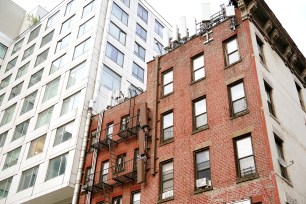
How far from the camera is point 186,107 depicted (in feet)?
84.9

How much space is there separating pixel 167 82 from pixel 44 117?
17.6 metres

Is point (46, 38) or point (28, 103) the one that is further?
point (46, 38)

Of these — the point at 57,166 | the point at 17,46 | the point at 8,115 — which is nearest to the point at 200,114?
the point at 57,166

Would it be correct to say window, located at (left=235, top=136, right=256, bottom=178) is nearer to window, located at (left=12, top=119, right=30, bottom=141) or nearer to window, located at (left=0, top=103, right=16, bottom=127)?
window, located at (left=12, top=119, right=30, bottom=141)

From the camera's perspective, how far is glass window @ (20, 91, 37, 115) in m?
44.1

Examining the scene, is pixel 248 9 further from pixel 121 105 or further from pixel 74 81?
pixel 74 81

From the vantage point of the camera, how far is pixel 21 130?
42688mm

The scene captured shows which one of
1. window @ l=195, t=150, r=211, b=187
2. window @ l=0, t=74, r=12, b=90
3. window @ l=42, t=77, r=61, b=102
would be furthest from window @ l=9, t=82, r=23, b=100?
window @ l=195, t=150, r=211, b=187

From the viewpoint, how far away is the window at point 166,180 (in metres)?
23.3

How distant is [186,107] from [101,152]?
30.5ft

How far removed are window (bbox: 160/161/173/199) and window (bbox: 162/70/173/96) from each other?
6.23 meters

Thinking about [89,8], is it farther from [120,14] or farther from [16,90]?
[16,90]

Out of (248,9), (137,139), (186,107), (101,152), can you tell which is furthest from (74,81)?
(248,9)

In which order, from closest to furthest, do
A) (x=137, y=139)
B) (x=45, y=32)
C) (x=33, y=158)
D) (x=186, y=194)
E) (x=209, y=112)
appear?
(x=186, y=194) → (x=209, y=112) → (x=137, y=139) → (x=33, y=158) → (x=45, y=32)
